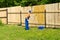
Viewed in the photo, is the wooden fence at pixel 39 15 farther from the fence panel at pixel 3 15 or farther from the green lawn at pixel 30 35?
the green lawn at pixel 30 35

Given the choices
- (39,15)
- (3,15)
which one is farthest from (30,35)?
(3,15)

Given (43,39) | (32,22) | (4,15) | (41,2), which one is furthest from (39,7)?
(43,39)

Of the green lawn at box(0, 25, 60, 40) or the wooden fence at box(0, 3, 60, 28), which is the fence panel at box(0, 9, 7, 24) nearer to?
the wooden fence at box(0, 3, 60, 28)

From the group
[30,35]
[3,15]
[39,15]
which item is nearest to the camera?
[30,35]

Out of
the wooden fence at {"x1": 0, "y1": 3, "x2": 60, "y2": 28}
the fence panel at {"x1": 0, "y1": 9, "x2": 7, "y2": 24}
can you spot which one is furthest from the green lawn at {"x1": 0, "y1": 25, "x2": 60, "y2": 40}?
the fence panel at {"x1": 0, "y1": 9, "x2": 7, "y2": 24}

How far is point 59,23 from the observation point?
66.9 ft

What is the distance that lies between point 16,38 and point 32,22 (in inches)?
288

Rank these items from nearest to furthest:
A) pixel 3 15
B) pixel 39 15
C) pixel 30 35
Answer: pixel 30 35 < pixel 39 15 < pixel 3 15

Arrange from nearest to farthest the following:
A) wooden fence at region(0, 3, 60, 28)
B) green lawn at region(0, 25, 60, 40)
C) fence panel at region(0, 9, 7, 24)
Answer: green lawn at region(0, 25, 60, 40)
wooden fence at region(0, 3, 60, 28)
fence panel at region(0, 9, 7, 24)

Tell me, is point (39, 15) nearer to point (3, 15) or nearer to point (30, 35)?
point (3, 15)

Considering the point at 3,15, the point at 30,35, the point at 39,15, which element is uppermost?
the point at 39,15

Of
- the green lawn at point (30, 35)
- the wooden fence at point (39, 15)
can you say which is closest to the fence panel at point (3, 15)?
the wooden fence at point (39, 15)

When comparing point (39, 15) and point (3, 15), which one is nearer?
point (39, 15)

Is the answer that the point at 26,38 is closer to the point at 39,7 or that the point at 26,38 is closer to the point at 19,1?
the point at 39,7
